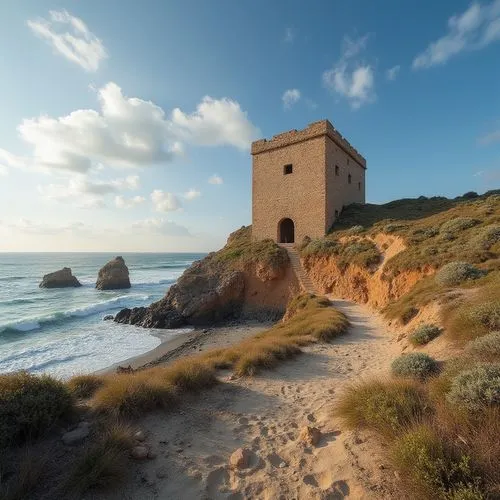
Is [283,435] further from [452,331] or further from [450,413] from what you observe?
[452,331]

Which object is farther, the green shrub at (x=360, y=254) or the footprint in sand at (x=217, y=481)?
the green shrub at (x=360, y=254)

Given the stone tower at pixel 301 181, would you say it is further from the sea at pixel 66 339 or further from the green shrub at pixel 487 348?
the green shrub at pixel 487 348

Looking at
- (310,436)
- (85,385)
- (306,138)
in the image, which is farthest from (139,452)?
(306,138)

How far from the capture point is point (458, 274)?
352 inches

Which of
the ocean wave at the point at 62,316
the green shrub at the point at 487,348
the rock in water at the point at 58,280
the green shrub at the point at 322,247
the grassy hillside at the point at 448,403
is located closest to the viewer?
the grassy hillside at the point at 448,403

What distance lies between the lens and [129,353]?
1447 centimetres

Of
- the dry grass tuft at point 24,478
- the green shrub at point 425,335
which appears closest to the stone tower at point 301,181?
the green shrub at point 425,335

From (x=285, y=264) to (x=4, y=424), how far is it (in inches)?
667

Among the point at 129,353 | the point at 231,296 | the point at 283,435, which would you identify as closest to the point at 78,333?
the point at 129,353

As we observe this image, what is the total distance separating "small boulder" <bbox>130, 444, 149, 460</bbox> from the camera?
3.51 metres

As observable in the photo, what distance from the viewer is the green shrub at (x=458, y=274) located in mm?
8789

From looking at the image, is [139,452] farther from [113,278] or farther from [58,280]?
[58,280]

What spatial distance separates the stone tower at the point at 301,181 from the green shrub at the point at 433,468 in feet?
62.9

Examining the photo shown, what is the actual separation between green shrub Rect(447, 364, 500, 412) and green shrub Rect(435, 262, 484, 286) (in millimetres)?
6380
